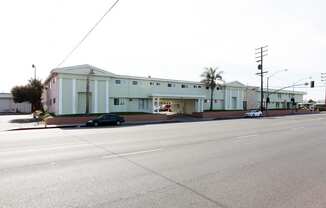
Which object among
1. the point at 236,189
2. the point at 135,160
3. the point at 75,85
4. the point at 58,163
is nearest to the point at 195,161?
the point at 135,160

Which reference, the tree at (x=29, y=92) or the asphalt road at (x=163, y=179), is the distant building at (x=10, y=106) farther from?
the asphalt road at (x=163, y=179)

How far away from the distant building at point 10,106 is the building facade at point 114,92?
96.2 feet

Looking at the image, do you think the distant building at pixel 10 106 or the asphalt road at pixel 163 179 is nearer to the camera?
the asphalt road at pixel 163 179

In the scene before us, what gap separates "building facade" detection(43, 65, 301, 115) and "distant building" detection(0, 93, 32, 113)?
29309mm

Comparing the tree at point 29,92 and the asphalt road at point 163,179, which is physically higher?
the tree at point 29,92

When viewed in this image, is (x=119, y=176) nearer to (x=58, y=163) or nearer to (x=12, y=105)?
(x=58, y=163)

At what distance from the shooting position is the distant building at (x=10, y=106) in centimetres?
6450

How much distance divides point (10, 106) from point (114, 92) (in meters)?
43.0

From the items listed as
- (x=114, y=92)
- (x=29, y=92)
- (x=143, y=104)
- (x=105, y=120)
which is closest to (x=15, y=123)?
(x=105, y=120)

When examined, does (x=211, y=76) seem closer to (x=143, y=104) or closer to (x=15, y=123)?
(x=143, y=104)

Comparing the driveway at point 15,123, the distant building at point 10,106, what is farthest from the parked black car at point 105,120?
the distant building at point 10,106

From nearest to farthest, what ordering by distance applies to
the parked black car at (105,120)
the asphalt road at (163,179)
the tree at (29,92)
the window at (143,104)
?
the asphalt road at (163,179), the parked black car at (105,120), the window at (143,104), the tree at (29,92)

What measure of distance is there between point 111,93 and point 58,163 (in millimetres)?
29779

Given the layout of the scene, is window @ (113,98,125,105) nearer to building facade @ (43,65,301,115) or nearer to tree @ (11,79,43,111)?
building facade @ (43,65,301,115)
